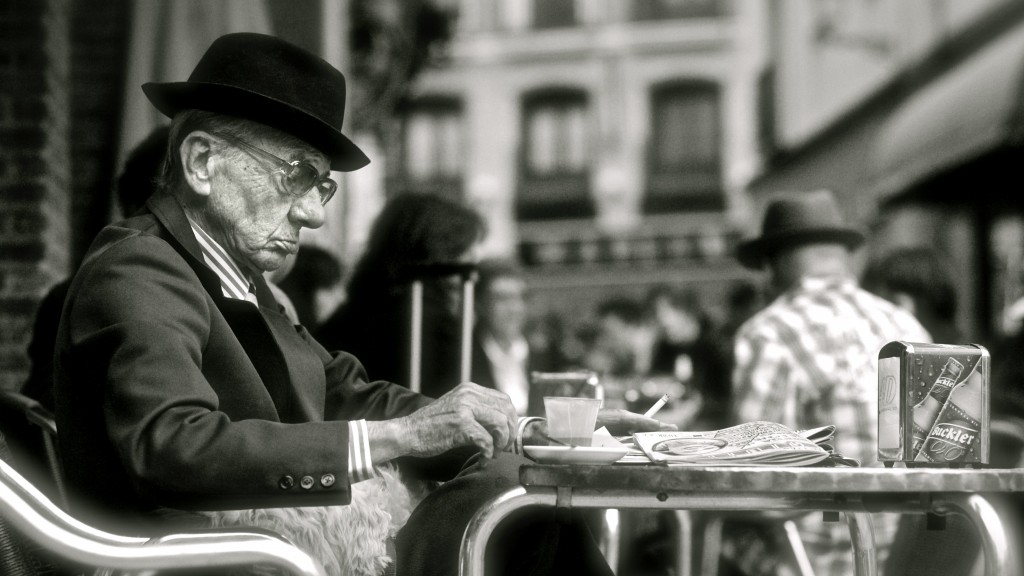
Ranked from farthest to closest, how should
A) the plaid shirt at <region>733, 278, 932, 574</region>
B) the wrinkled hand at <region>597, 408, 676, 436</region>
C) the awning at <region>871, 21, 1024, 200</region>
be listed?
the awning at <region>871, 21, 1024, 200</region> < the plaid shirt at <region>733, 278, 932, 574</region> < the wrinkled hand at <region>597, 408, 676, 436</region>

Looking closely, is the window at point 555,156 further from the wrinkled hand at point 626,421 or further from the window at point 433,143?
the wrinkled hand at point 626,421

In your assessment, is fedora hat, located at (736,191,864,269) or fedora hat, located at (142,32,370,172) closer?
fedora hat, located at (142,32,370,172)

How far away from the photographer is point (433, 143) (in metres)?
25.2

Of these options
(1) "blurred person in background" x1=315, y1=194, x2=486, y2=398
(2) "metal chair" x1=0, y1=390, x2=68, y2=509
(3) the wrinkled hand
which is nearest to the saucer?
(3) the wrinkled hand

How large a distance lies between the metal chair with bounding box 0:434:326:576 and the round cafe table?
1.02ft

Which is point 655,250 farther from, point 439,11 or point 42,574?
point 42,574

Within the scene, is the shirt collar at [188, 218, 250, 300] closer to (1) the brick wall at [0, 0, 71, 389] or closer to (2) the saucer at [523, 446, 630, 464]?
(2) the saucer at [523, 446, 630, 464]

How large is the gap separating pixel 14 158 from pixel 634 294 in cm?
1934

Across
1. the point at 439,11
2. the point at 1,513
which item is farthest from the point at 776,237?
the point at 439,11

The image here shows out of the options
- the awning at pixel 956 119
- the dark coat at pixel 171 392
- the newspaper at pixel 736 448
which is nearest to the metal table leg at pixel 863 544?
the newspaper at pixel 736 448

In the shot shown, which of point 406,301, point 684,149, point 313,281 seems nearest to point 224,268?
point 406,301

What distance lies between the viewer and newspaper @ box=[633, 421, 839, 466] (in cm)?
202

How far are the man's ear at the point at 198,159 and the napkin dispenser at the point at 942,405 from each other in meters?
1.31

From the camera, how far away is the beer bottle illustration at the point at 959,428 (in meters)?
2.09
